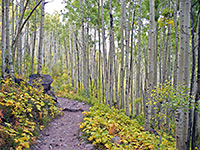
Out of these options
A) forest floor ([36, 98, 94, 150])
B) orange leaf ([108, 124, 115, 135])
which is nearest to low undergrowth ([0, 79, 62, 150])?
forest floor ([36, 98, 94, 150])

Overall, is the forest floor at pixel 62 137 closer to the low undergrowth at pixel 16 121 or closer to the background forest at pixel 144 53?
the low undergrowth at pixel 16 121

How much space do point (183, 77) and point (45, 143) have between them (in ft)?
14.3

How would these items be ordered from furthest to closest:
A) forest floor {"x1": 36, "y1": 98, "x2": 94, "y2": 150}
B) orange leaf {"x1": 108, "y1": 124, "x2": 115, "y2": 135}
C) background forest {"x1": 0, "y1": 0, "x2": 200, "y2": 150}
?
1. orange leaf {"x1": 108, "y1": 124, "x2": 115, "y2": 135}
2. forest floor {"x1": 36, "y1": 98, "x2": 94, "y2": 150}
3. background forest {"x1": 0, "y1": 0, "x2": 200, "y2": 150}

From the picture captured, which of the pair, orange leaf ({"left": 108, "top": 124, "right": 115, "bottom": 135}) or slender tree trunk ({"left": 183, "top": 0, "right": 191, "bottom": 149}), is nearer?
slender tree trunk ({"left": 183, "top": 0, "right": 191, "bottom": 149})

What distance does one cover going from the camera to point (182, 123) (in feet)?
14.5

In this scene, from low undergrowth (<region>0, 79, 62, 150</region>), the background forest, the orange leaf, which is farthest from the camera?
the orange leaf

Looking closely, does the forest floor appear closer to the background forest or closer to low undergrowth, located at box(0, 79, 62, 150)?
low undergrowth, located at box(0, 79, 62, 150)

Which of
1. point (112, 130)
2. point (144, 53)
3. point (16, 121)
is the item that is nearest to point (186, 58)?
point (112, 130)

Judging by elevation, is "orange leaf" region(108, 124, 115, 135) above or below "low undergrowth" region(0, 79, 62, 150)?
below

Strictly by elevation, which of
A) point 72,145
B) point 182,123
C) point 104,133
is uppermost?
point 182,123

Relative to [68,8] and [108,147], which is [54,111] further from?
[68,8]

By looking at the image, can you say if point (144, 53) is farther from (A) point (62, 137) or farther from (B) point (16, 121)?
(B) point (16, 121)

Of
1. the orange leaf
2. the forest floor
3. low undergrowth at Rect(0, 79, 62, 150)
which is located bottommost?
the forest floor

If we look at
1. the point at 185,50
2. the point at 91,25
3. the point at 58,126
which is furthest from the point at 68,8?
the point at 185,50
